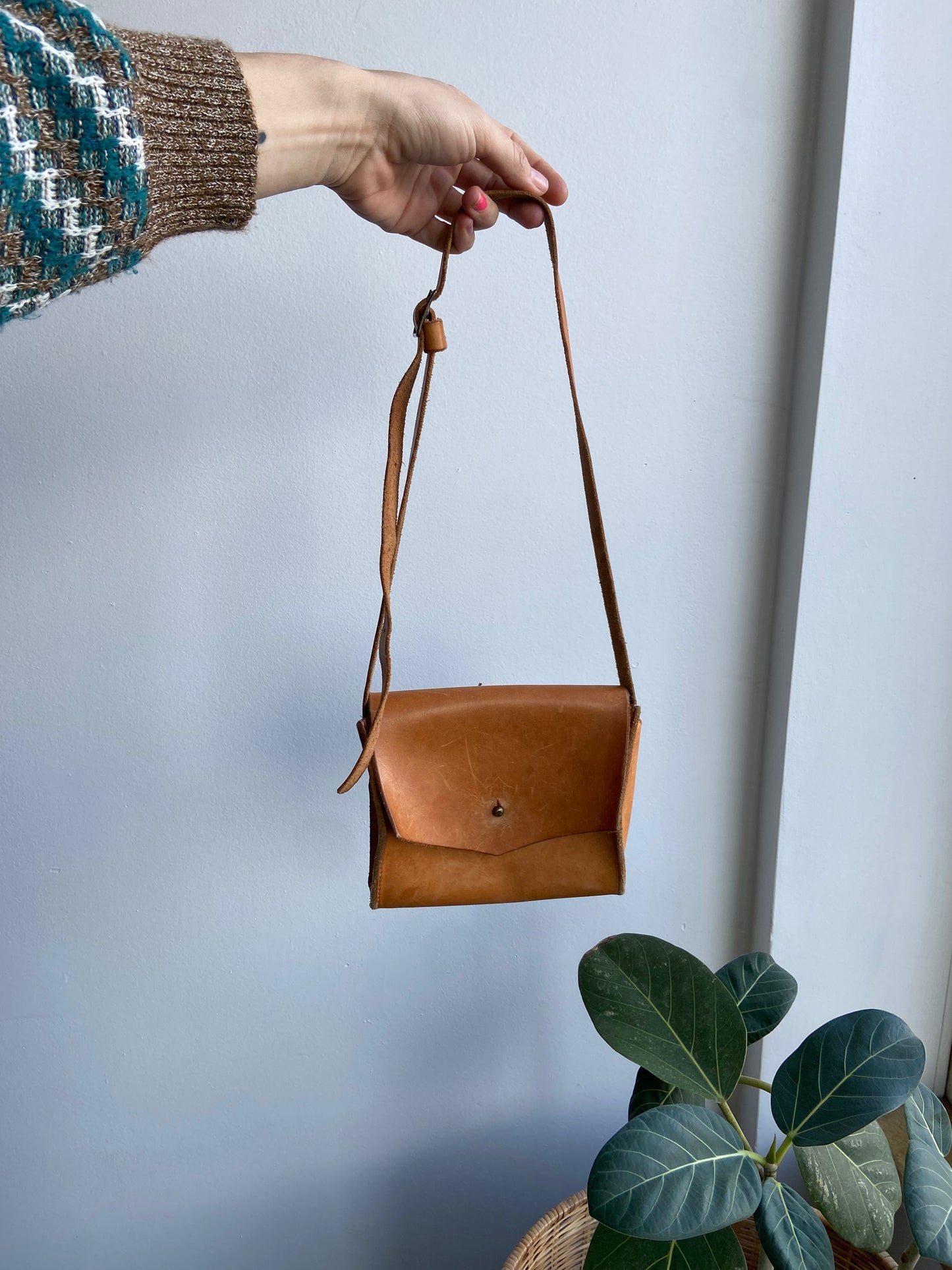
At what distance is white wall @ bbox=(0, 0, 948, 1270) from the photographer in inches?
29.3

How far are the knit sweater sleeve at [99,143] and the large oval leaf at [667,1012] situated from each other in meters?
0.60

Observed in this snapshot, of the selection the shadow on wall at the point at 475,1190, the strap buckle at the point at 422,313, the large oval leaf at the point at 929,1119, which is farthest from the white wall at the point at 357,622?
the large oval leaf at the point at 929,1119

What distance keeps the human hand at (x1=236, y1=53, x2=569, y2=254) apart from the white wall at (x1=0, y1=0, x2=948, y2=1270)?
0.26ft

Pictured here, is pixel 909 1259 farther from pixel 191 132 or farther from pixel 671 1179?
pixel 191 132

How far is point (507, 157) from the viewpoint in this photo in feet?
2.04

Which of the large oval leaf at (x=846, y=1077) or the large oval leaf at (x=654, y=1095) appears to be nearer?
the large oval leaf at (x=846, y=1077)

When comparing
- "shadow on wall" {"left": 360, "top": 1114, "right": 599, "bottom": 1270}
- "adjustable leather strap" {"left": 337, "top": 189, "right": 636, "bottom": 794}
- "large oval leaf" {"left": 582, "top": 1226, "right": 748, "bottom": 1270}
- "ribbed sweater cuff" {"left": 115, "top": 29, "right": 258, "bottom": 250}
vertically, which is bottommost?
"shadow on wall" {"left": 360, "top": 1114, "right": 599, "bottom": 1270}

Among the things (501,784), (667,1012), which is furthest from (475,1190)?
(501,784)

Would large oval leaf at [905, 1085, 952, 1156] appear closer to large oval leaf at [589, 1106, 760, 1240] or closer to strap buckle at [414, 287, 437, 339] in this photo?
large oval leaf at [589, 1106, 760, 1240]

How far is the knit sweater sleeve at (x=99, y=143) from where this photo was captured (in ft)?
1.31

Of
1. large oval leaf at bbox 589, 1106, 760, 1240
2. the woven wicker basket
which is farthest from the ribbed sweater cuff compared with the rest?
the woven wicker basket

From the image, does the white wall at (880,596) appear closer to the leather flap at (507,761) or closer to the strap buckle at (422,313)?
the leather flap at (507,761)

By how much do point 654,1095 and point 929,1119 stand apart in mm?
211

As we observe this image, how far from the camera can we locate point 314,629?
0.81 meters
